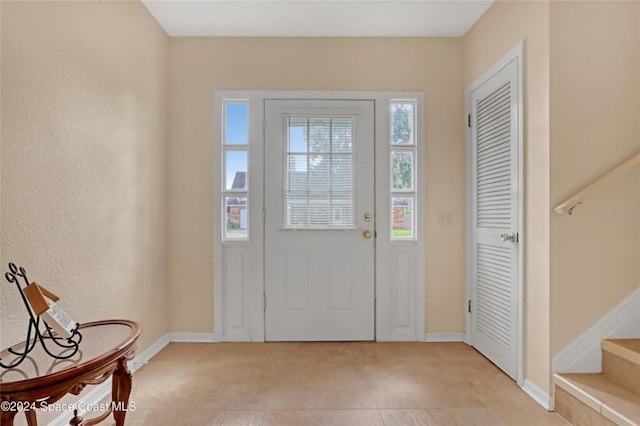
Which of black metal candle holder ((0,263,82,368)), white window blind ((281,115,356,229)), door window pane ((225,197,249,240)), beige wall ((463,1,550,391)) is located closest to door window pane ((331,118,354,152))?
white window blind ((281,115,356,229))

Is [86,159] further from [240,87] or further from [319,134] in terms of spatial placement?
[319,134]

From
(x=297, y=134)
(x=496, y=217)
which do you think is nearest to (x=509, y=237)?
(x=496, y=217)

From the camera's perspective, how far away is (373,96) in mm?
3074

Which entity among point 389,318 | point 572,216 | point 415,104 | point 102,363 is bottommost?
point 389,318

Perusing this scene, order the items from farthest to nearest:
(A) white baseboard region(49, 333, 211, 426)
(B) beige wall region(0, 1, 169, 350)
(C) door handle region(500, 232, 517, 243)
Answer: (C) door handle region(500, 232, 517, 243), (A) white baseboard region(49, 333, 211, 426), (B) beige wall region(0, 1, 169, 350)

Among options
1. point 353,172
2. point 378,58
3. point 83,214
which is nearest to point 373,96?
point 378,58

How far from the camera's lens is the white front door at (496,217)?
2.32 meters

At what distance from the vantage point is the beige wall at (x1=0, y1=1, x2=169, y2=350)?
5.06 feet

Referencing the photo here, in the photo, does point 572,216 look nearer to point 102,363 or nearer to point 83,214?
point 102,363

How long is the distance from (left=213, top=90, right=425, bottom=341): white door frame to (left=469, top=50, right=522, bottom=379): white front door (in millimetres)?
411

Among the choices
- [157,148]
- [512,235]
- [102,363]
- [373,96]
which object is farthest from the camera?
[373,96]

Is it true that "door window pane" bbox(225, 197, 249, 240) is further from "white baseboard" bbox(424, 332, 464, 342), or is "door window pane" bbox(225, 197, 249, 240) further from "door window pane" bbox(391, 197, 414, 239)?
"white baseboard" bbox(424, 332, 464, 342)

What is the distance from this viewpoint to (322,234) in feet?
10.1

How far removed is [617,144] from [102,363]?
8.68ft
